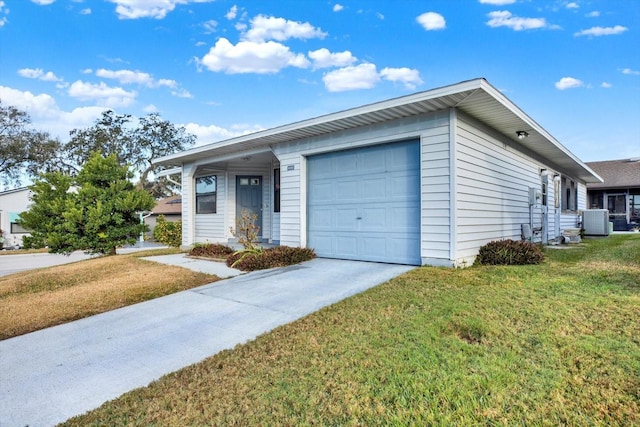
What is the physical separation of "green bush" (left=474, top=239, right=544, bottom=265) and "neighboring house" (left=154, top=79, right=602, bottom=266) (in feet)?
0.60

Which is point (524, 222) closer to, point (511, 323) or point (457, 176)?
point (457, 176)

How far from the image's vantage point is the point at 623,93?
1264 centimetres

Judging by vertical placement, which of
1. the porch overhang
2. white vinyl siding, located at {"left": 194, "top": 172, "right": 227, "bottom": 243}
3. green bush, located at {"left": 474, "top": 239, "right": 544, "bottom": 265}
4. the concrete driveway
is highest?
the porch overhang

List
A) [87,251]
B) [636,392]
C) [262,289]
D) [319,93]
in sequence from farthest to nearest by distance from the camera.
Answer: [319,93]
[87,251]
[262,289]
[636,392]

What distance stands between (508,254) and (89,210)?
35.1 feet

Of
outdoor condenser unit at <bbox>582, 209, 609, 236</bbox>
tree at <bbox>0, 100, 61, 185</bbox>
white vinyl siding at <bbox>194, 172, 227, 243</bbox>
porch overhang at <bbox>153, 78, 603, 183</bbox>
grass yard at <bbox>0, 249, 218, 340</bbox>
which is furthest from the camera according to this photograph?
tree at <bbox>0, 100, 61, 185</bbox>

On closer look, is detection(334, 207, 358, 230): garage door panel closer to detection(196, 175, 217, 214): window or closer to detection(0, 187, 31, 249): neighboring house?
detection(196, 175, 217, 214): window

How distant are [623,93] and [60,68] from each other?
21388 millimetres

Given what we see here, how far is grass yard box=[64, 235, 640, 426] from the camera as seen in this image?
2.10 meters

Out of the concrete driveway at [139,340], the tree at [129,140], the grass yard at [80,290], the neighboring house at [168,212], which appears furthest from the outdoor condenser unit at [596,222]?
the tree at [129,140]

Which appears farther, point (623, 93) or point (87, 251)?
point (623, 93)

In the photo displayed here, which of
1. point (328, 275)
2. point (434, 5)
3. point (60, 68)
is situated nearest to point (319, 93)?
point (434, 5)

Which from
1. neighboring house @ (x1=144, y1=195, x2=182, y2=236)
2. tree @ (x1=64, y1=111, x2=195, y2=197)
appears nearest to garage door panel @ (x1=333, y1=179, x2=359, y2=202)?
neighboring house @ (x1=144, y1=195, x2=182, y2=236)

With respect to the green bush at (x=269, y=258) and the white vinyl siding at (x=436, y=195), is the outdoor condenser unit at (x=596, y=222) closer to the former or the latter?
the white vinyl siding at (x=436, y=195)
